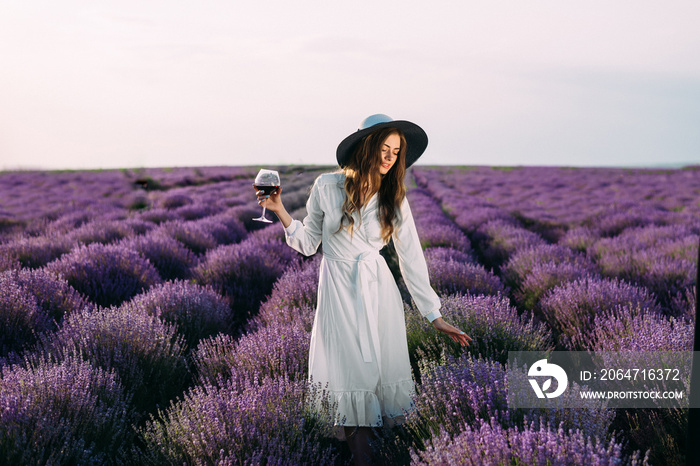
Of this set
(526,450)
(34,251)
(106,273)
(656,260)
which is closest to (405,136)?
(526,450)

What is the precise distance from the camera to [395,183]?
224cm

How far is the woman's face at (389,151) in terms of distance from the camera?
2158 millimetres

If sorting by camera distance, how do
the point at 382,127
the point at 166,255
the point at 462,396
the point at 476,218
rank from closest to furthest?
1. the point at 462,396
2. the point at 382,127
3. the point at 166,255
4. the point at 476,218

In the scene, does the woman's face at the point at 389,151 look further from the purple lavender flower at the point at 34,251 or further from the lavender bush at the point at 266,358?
the purple lavender flower at the point at 34,251

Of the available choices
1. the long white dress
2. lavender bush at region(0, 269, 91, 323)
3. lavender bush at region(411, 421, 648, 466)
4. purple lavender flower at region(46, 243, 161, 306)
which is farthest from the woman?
purple lavender flower at region(46, 243, 161, 306)

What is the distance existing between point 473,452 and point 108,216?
921cm

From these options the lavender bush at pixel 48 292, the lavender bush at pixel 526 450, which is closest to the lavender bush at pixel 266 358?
the lavender bush at pixel 526 450

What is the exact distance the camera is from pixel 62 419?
70.2 inches

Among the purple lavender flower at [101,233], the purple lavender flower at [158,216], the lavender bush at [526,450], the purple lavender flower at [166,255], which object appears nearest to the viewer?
the lavender bush at [526,450]

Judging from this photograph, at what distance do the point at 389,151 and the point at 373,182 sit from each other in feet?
0.52

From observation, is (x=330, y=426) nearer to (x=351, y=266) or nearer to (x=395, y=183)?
(x=351, y=266)

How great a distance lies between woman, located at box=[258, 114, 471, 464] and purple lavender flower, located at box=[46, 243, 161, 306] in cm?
238

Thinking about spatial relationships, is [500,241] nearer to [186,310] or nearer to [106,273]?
[186,310]

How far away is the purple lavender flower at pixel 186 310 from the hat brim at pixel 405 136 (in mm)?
1746
